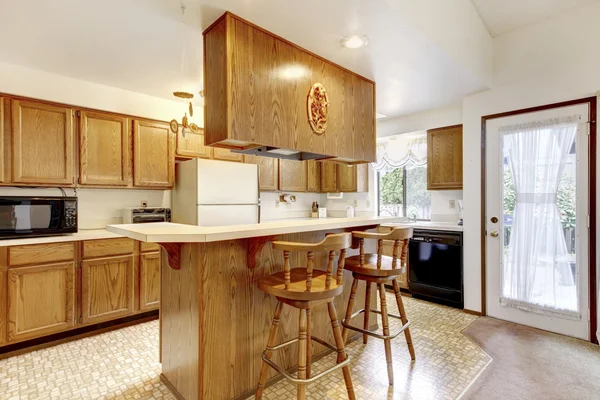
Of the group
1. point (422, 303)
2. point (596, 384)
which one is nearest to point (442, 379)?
point (596, 384)

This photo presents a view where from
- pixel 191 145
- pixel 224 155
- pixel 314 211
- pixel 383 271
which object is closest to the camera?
pixel 383 271

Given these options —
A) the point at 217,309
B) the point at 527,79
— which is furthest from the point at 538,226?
the point at 217,309

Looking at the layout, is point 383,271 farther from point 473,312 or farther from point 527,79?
point 527,79

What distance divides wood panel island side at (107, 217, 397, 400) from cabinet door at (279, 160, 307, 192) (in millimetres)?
2559

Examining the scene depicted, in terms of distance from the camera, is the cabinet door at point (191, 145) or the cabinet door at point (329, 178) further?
the cabinet door at point (329, 178)

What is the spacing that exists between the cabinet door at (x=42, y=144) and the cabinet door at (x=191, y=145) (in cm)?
105

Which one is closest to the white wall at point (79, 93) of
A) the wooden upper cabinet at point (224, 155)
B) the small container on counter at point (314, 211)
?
the wooden upper cabinet at point (224, 155)

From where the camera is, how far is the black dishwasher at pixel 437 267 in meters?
3.42

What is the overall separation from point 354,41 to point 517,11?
188 cm

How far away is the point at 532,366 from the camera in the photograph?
7.34 ft

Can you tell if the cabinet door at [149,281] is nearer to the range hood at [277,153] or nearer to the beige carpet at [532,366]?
the range hood at [277,153]

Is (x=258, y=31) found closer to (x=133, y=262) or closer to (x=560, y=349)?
(x=133, y=262)

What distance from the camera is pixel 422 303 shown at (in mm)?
3604

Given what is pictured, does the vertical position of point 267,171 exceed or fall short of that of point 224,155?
it falls short
